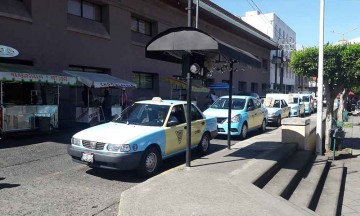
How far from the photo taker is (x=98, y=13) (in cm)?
1883

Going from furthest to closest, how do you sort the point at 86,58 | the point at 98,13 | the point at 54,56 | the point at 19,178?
the point at 98,13
the point at 86,58
the point at 54,56
the point at 19,178

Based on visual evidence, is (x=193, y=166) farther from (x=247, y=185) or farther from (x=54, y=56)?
(x=54, y=56)

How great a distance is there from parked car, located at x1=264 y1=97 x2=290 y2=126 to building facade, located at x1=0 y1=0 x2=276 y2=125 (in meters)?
2.12

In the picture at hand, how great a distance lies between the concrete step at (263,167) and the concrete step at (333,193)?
40.6 inches

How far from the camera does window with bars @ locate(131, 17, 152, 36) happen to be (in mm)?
21391

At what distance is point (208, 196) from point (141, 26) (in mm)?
18369

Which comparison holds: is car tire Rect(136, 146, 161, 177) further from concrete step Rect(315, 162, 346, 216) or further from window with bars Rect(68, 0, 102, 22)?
window with bars Rect(68, 0, 102, 22)

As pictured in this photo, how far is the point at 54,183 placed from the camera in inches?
259

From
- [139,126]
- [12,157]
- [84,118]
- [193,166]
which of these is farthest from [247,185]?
[84,118]

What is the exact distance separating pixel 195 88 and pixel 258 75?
2191 cm

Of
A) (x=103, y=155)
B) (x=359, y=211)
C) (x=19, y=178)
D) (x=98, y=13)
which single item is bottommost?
(x=359, y=211)

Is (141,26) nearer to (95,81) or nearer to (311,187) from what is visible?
(95,81)

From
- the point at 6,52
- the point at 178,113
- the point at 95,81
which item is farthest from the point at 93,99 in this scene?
the point at 178,113

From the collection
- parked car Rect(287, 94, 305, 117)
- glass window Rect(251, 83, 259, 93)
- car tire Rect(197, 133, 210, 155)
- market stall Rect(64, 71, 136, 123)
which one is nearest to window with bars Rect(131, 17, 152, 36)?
market stall Rect(64, 71, 136, 123)
